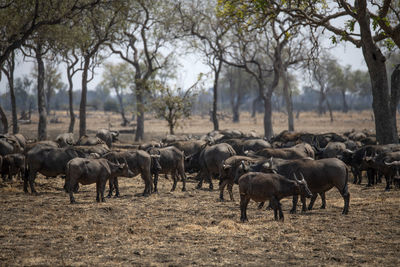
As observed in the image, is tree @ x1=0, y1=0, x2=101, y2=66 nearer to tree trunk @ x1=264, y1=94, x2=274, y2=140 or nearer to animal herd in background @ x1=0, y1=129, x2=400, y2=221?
animal herd in background @ x1=0, y1=129, x2=400, y2=221

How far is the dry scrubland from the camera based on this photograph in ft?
23.4

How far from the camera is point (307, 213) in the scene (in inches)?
428

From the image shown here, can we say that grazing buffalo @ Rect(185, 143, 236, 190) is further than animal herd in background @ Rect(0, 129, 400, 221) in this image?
Yes

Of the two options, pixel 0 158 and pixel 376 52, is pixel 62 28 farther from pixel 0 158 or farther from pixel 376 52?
pixel 376 52

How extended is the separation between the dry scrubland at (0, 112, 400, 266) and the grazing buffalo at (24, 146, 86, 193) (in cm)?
87

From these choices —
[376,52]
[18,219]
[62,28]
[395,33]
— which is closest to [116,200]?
[18,219]

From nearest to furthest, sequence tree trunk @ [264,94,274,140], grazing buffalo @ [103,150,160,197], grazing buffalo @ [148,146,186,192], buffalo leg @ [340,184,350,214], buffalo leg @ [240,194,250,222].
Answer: buffalo leg @ [240,194,250,222] → buffalo leg @ [340,184,350,214] → grazing buffalo @ [103,150,160,197] → grazing buffalo @ [148,146,186,192] → tree trunk @ [264,94,274,140]

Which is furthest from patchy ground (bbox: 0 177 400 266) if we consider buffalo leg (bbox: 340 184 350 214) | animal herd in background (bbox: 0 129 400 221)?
animal herd in background (bbox: 0 129 400 221)

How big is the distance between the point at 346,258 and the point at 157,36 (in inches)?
1242

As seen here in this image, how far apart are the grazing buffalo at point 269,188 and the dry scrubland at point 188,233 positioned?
1.54ft

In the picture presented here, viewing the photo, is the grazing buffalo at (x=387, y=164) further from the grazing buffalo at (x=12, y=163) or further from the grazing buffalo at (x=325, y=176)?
the grazing buffalo at (x=12, y=163)

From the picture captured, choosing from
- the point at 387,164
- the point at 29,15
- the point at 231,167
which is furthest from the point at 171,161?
the point at 29,15

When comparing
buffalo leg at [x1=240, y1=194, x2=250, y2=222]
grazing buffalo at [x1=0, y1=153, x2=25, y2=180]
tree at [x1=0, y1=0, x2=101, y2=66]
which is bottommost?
buffalo leg at [x1=240, y1=194, x2=250, y2=222]

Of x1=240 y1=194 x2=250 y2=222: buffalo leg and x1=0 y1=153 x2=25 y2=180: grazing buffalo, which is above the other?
x1=0 y1=153 x2=25 y2=180: grazing buffalo
